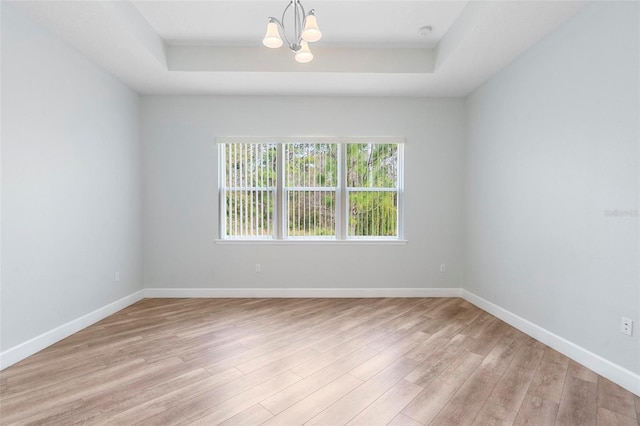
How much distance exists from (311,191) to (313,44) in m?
1.84

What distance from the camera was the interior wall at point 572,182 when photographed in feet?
6.95

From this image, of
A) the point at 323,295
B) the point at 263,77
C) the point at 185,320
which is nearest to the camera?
the point at 185,320

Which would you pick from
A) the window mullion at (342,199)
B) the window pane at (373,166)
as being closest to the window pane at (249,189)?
the window mullion at (342,199)

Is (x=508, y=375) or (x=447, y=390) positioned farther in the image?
(x=508, y=375)

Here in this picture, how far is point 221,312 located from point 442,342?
94.7 inches

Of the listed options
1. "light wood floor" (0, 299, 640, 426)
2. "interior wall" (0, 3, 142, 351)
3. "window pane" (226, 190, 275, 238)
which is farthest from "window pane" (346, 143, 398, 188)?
"interior wall" (0, 3, 142, 351)

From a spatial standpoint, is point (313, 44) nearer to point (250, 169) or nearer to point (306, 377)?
point (250, 169)

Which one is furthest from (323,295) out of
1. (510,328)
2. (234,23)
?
(234,23)

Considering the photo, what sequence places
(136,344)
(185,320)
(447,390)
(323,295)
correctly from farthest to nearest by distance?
(323,295)
(185,320)
(136,344)
(447,390)

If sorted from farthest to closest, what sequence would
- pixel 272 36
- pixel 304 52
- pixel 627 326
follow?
pixel 304 52 < pixel 272 36 < pixel 627 326

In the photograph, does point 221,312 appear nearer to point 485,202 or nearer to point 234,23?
point 234,23

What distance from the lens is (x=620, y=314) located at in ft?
7.08

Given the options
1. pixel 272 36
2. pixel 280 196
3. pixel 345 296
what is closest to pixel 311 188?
pixel 280 196

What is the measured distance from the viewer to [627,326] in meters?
2.11
